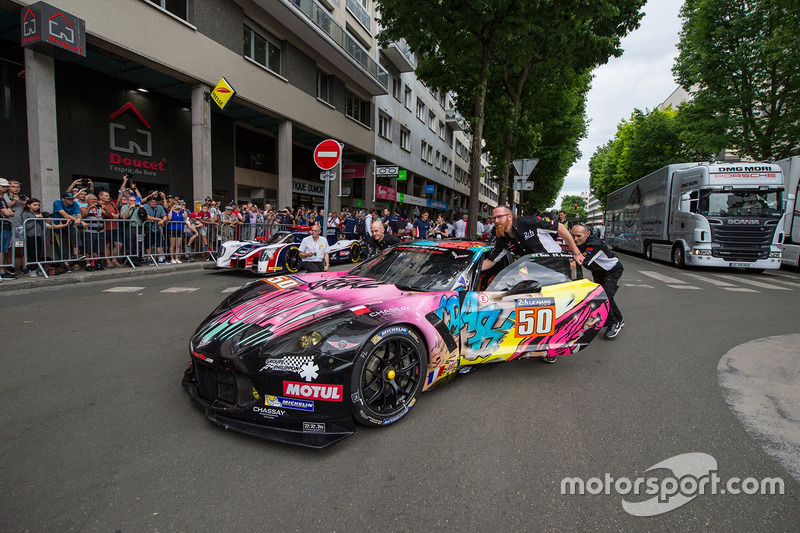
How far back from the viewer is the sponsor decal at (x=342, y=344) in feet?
7.74

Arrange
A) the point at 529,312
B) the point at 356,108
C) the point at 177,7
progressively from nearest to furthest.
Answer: the point at 529,312 → the point at 177,7 → the point at 356,108

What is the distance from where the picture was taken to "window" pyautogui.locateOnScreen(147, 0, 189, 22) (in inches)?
465

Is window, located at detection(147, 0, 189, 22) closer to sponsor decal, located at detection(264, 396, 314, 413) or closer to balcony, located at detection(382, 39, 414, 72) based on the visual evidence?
balcony, located at detection(382, 39, 414, 72)

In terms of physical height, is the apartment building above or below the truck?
above

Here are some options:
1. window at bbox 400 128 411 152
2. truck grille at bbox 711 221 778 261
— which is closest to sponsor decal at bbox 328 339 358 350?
truck grille at bbox 711 221 778 261

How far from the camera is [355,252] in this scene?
12.6 metres

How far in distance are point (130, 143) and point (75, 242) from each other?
6.98 meters

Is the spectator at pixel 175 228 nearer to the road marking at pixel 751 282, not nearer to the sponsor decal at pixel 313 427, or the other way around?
the sponsor decal at pixel 313 427

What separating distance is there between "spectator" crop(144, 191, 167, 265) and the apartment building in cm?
220

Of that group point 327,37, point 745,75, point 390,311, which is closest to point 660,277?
point 390,311

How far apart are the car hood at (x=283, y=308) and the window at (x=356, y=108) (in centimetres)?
2006

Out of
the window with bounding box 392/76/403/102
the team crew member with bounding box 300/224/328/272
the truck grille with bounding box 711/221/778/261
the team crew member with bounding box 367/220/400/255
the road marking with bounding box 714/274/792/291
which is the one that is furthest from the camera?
the window with bounding box 392/76/403/102

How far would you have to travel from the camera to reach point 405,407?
8.81ft

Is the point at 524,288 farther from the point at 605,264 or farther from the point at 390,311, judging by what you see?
the point at 605,264
